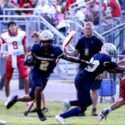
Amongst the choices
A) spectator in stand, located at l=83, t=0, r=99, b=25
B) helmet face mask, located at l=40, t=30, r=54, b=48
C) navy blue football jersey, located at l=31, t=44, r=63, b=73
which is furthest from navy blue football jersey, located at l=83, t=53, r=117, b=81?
spectator in stand, located at l=83, t=0, r=99, b=25

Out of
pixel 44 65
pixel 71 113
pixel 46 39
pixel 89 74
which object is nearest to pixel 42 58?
pixel 44 65

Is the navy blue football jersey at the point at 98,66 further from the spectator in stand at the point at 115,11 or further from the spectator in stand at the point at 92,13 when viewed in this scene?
the spectator in stand at the point at 115,11

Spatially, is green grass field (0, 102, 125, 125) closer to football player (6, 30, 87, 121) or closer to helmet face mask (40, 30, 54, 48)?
football player (6, 30, 87, 121)

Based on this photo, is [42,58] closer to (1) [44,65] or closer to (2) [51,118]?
(1) [44,65]

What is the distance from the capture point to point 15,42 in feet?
65.1

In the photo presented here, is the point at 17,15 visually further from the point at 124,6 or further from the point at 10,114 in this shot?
the point at 10,114

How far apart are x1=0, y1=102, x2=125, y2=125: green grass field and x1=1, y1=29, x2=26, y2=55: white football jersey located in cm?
129

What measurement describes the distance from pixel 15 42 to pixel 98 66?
4.97 m

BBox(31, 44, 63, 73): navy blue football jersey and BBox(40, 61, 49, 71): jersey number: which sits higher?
BBox(31, 44, 63, 73): navy blue football jersey

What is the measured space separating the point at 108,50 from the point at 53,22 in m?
11.4

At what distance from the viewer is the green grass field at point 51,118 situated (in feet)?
50.2

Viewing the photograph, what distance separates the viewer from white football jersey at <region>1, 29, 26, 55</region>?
1972cm

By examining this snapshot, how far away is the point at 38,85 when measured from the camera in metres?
15.6

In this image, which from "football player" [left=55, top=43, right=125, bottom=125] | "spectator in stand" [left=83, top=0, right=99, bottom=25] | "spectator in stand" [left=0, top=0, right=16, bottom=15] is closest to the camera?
"football player" [left=55, top=43, right=125, bottom=125]
